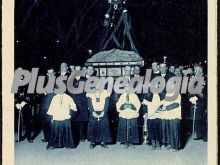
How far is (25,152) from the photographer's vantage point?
1.76 meters

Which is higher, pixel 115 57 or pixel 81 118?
pixel 115 57

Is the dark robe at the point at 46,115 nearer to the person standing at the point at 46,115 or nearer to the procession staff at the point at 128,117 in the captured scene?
the person standing at the point at 46,115

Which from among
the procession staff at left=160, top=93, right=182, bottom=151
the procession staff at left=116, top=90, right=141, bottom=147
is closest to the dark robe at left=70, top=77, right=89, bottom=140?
the procession staff at left=116, top=90, right=141, bottom=147

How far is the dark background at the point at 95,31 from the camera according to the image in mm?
1744

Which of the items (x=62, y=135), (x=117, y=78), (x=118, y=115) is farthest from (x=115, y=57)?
(x=62, y=135)

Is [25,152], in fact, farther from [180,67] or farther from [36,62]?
[180,67]

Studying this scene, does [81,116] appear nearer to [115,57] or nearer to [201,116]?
[115,57]

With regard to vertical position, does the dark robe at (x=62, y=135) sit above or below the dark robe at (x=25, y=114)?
below

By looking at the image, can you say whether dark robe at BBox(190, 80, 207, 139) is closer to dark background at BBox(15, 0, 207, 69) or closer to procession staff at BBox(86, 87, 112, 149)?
dark background at BBox(15, 0, 207, 69)

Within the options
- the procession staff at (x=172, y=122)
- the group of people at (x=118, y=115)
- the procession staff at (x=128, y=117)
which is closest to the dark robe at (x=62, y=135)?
the group of people at (x=118, y=115)

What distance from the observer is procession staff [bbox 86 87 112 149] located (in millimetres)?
1771

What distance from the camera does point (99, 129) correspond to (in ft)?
5.82

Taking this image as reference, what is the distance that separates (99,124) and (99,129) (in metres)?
0.02

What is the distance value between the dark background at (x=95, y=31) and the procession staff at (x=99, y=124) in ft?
0.42
